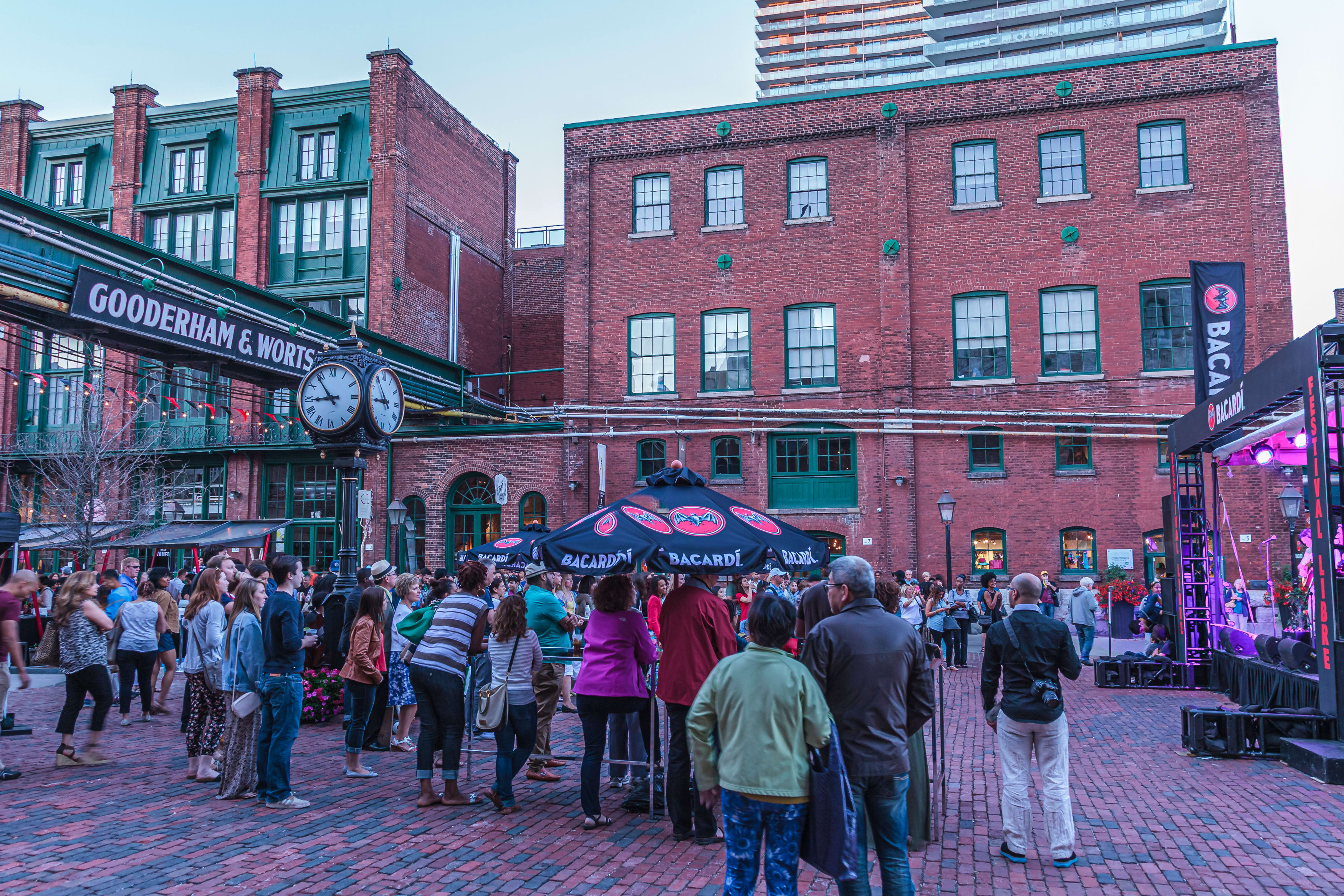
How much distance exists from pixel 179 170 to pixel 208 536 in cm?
1501

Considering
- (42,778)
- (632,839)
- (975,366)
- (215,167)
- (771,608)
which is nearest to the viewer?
(771,608)

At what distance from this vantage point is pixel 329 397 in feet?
36.1

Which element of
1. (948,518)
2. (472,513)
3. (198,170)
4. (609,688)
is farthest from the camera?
(198,170)

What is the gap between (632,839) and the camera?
670 cm

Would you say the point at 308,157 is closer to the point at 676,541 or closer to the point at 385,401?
the point at 385,401

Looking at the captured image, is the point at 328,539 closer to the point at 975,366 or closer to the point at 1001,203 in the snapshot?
the point at 975,366

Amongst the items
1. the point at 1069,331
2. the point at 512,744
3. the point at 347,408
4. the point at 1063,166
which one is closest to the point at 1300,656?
the point at 512,744

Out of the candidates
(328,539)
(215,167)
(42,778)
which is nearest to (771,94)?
(215,167)

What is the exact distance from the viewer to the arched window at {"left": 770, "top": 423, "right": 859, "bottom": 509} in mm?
25625

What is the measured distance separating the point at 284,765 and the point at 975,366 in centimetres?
2154

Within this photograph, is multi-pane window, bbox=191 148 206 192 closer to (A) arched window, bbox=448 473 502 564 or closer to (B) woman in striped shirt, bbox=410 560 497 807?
(A) arched window, bbox=448 473 502 564

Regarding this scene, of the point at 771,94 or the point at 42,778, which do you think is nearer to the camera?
the point at 42,778

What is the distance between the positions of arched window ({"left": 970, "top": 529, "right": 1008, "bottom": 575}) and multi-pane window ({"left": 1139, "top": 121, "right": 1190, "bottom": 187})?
32.3ft

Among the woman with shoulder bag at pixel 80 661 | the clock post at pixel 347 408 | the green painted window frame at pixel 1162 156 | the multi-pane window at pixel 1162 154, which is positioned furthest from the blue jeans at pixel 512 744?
the multi-pane window at pixel 1162 154
